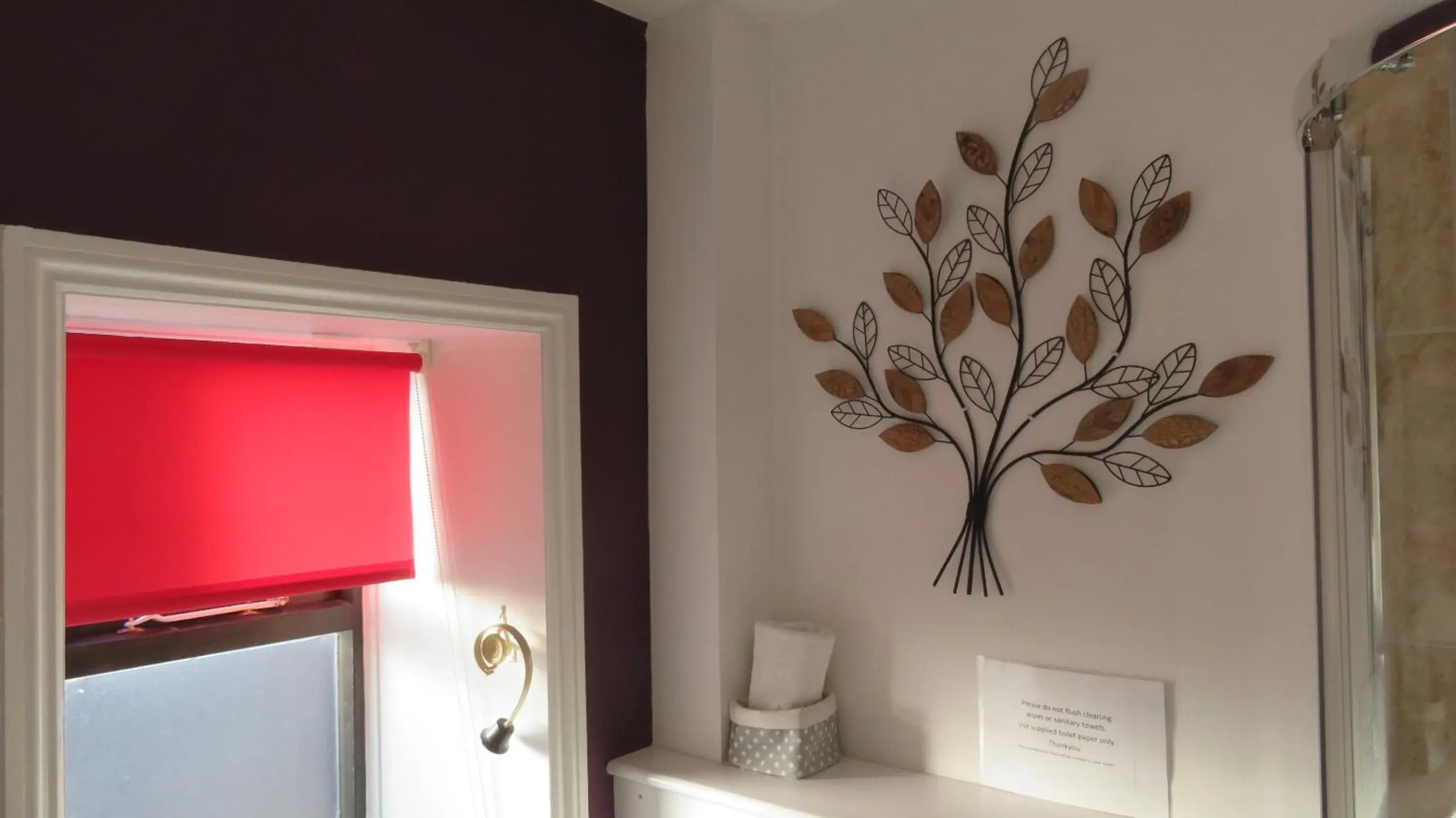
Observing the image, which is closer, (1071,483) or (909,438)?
(1071,483)

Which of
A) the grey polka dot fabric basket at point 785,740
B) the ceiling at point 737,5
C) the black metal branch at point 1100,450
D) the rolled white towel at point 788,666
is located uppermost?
the ceiling at point 737,5

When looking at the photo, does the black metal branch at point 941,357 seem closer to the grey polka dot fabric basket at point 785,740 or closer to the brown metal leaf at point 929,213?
the brown metal leaf at point 929,213

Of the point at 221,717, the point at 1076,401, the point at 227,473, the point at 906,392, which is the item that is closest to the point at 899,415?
the point at 906,392

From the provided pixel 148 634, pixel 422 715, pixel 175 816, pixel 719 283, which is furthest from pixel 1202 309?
pixel 175 816

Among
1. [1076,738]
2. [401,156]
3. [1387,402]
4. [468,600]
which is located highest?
[401,156]

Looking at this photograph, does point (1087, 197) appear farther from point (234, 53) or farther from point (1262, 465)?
point (234, 53)

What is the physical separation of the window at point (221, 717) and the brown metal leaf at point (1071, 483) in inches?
52.0

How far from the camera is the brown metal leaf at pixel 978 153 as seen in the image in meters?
1.57

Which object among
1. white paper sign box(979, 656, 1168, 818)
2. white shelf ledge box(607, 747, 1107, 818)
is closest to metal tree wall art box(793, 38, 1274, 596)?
white paper sign box(979, 656, 1168, 818)

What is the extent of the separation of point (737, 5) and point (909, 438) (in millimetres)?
866

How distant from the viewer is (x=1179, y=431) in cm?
138

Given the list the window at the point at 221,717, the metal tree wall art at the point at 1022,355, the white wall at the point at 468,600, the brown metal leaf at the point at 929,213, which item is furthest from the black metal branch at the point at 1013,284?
the window at the point at 221,717

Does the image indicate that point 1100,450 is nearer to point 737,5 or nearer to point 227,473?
point 737,5

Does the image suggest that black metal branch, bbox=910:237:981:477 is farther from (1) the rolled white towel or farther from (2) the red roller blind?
(2) the red roller blind
